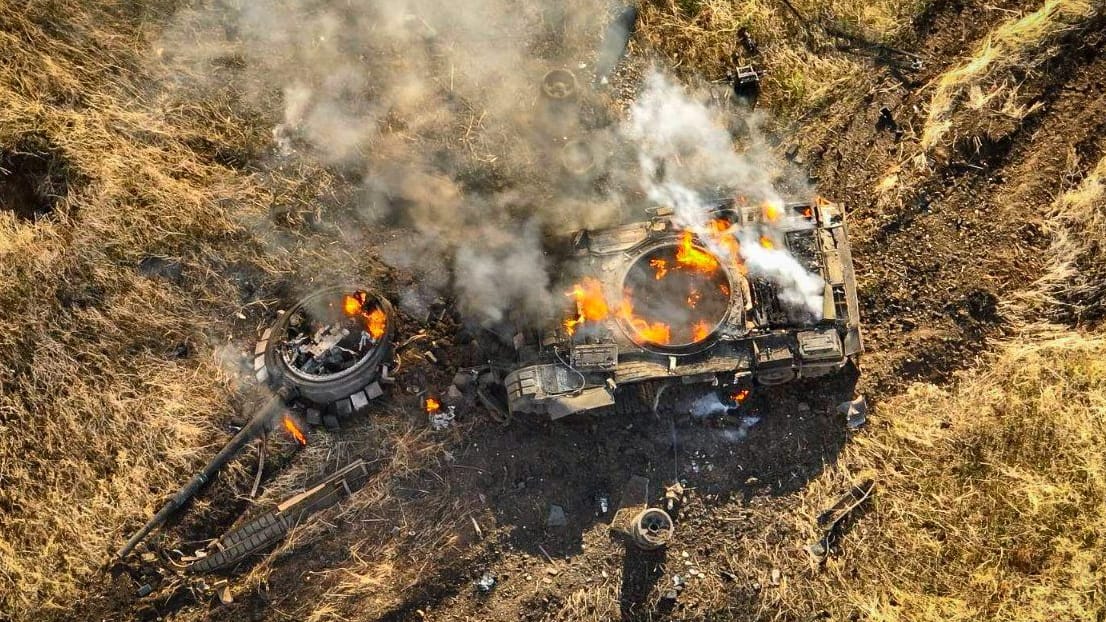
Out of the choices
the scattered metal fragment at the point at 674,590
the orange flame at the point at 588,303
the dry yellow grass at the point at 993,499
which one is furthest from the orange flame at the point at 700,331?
the scattered metal fragment at the point at 674,590

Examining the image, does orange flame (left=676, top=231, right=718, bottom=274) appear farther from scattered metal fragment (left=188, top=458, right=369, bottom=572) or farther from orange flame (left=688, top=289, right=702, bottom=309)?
scattered metal fragment (left=188, top=458, right=369, bottom=572)

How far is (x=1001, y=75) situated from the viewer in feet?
34.4

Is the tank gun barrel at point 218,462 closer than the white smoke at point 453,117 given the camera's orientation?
Yes

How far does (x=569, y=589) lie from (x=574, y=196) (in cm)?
582

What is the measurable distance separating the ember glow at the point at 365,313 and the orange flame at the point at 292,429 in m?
1.68

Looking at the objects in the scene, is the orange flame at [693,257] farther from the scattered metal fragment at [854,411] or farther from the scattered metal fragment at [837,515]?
the scattered metal fragment at [837,515]

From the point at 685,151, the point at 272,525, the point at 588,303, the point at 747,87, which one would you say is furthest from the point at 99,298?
the point at 747,87

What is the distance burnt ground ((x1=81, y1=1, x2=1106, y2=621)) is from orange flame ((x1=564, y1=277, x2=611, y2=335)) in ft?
5.61

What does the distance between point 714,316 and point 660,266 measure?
1028mm

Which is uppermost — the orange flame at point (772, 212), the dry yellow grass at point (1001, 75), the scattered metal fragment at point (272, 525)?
the dry yellow grass at point (1001, 75)

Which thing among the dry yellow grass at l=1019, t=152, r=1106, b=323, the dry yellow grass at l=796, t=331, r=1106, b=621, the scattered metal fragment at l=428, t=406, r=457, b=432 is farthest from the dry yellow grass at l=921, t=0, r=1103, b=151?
the scattered metal fragment at l=428, t=406, r=457, b=432

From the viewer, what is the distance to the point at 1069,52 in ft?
34.2

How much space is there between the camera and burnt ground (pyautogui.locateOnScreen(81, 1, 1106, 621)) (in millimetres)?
9617

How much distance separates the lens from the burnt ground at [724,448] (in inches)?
379
